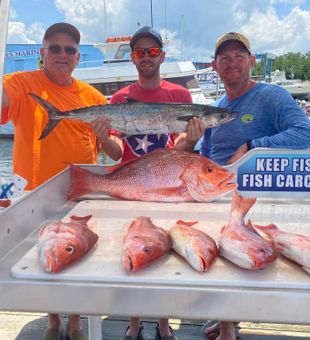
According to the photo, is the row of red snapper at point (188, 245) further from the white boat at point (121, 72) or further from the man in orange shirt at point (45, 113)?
the white boat at point (121, 72)

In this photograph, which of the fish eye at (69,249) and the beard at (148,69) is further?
the beard at (148,69)

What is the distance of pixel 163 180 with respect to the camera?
2.04m

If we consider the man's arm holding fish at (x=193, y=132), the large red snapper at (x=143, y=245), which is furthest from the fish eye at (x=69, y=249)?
the man's arm holding fish at (x=193, y=132)

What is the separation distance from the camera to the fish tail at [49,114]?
287 cm

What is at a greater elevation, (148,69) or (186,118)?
(148,69)

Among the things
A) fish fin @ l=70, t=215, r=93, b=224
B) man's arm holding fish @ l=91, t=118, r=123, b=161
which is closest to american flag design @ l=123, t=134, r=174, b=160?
man's arm holding fish @ l=91, t=118, r=123, b=161

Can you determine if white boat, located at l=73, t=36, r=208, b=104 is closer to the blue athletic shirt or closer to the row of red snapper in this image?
the blue athletic shirt

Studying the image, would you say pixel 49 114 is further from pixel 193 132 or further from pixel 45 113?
pixel 193 132

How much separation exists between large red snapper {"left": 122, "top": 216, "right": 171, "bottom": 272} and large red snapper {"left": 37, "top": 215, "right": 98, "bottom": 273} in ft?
0.48

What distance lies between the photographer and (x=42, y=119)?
3102 millimetres

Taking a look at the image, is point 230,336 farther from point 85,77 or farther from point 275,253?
point 85,77

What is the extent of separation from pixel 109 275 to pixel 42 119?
211cm

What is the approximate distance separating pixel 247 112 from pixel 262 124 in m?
0.15

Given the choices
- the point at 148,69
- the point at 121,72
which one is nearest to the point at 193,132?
the point at 148,69
